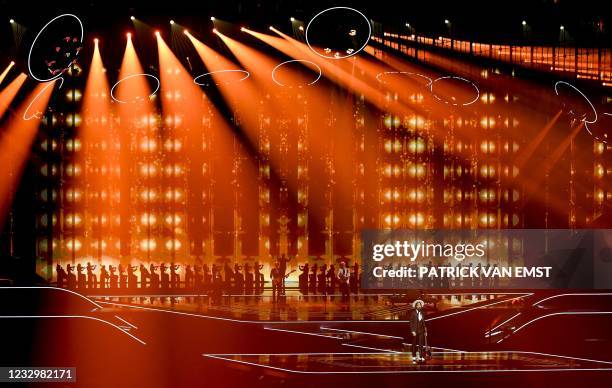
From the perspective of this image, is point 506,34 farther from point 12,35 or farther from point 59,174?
point 59,174

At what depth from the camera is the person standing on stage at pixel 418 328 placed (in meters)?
12.6

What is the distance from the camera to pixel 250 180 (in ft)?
140

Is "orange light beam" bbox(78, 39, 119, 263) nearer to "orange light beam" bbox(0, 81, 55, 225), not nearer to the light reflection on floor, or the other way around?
"orange light beam" bbox(0, 81, 55, 225)

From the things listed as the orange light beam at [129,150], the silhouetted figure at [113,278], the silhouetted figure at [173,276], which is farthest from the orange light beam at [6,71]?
the orange light beam at [129,150]

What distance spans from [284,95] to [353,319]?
79.3 ft

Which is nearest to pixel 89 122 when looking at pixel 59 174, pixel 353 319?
pixel 59 174

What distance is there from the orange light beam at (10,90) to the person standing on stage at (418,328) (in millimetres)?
14989

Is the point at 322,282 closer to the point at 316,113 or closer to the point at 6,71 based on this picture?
the point at 6,71

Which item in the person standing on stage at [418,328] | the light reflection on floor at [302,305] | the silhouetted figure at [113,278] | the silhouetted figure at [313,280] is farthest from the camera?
the silhouetted figure at [113,278]

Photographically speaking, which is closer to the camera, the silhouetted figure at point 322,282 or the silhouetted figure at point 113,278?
the silhouetted figure at point 322,282

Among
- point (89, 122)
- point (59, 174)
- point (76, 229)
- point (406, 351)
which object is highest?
point (89, 122)

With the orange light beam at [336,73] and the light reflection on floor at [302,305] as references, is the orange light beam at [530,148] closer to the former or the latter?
the orange light beam at [336,73]

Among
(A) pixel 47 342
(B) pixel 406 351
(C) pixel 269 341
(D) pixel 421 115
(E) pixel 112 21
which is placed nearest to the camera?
(A) pixel 47 342

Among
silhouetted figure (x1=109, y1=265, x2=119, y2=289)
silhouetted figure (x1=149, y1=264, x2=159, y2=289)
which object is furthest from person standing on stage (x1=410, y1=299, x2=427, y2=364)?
silhouetted figure (x1=109, y1=265, x2=119, y2=289)
